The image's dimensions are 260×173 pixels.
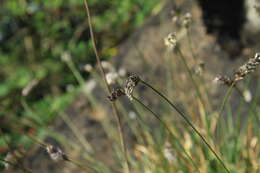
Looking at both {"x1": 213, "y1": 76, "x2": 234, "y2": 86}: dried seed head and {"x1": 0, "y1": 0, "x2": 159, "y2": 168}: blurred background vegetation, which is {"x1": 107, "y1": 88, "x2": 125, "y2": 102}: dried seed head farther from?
{"x1": 0, "y1": 0, "x2": 159, "y2": 168}: blurred background vegetation

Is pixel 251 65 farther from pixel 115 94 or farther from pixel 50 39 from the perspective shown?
pixel 50 39

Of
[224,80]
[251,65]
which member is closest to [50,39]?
[224,80]

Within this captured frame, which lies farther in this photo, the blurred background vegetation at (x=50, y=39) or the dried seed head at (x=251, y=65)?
the blurred background vegetation at (x=50, y=39)

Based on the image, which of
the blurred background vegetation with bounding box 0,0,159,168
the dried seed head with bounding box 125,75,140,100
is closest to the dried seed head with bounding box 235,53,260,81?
the dried seed head with bounding box 125,75,140,100

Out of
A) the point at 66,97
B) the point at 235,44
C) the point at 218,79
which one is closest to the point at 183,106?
the point at 235,44

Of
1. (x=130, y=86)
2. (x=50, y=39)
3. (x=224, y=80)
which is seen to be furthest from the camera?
(x=50, y=39)

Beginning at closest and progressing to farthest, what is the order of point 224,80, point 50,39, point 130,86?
point 130,86 → point 224,80 → point 50,39

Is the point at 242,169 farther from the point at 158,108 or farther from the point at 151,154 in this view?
the point at 158,108

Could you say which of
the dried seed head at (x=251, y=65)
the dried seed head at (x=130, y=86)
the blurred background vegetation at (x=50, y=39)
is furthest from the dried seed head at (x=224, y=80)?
the blurred background vegetation at (x=50, y=39)

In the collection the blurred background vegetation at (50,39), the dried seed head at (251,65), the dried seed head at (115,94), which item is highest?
the blurred background vegetation at (50,39)

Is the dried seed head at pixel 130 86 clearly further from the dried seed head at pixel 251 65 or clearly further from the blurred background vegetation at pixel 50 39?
the blurred background vegetation at pixel 50 39
